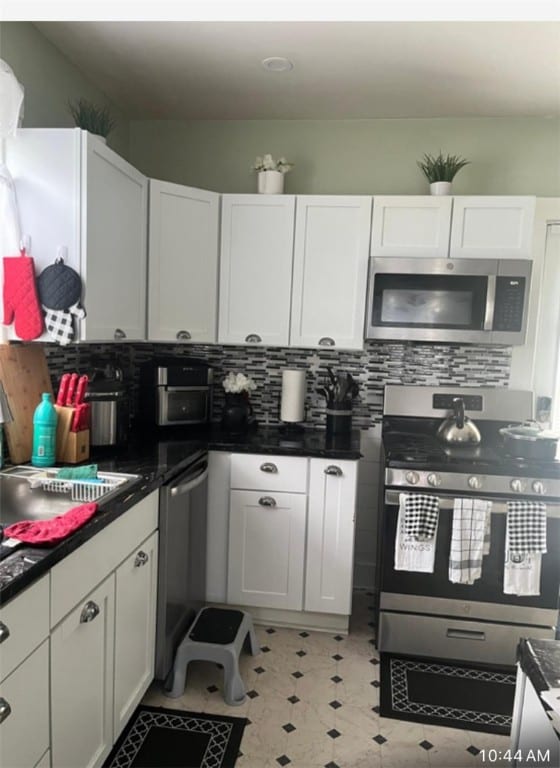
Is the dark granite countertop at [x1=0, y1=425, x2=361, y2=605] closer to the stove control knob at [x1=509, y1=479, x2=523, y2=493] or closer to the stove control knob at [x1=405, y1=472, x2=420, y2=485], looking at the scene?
the stove control knob at [x1=405, y1=472, x2=420, y2=485]

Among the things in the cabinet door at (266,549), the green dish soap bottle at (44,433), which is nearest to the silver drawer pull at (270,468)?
the cabinet door at (266,549)

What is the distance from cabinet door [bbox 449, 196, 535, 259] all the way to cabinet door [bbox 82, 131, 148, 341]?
1.44 m

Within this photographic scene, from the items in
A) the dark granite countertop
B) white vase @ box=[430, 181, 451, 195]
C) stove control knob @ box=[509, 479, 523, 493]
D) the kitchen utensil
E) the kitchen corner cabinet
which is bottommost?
stove control knob @ box=[509, 479, 523, 493]

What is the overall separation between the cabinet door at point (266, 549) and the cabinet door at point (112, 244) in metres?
0.94

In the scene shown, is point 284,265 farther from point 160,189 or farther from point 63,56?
point 63,56

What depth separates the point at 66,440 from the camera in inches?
78.8

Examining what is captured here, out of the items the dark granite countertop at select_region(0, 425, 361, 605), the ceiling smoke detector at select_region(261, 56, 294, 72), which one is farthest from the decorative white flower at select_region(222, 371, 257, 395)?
the ceiling smoke detector at select_region(261, 56, 294, 72)

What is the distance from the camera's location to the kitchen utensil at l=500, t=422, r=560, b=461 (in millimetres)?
2326

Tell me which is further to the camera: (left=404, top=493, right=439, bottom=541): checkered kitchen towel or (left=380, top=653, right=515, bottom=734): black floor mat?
(left=404, top=493, right=439, bottom=541): checkered kitchen towel

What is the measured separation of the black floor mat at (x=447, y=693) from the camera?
199cm

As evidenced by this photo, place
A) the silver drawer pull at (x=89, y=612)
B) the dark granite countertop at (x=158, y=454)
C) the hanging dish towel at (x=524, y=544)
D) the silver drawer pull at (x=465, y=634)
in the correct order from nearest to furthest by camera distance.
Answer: the dark granite countertop at (x=158, y=454) → the silver drawer pull at (x=89, y=612) → the hanging dish towel at (x=524, y=544) → the silver drawer pull at (x=465, y=634)

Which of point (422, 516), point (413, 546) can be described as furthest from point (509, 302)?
point (413, 546)

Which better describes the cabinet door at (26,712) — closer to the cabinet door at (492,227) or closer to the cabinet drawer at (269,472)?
the cabinet drawer at (269,472)

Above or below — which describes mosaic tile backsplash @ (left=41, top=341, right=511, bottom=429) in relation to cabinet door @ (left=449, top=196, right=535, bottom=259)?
below
